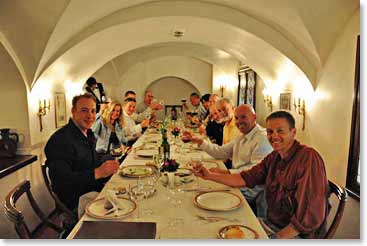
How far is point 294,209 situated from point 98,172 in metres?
0.84

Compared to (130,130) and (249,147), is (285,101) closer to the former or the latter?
(249,147)

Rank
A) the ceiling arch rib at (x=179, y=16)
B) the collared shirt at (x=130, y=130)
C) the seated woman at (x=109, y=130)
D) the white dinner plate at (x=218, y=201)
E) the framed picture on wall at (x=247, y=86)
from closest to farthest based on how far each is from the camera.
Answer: the white dinner plate at (x=218, y=201)
the ceiling arch rib at (x=179, y=16)
the seated woman at (x=109, y=130)
the collared shirt at (x=130, y=130)
the framed picture on wall at (x=247, y=86)

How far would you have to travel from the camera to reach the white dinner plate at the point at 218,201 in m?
1.03

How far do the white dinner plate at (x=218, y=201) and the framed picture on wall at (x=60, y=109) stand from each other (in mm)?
1857

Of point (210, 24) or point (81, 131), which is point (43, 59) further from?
point (210, 24)

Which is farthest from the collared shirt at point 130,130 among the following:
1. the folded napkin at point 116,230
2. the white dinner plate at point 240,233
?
the white dinner plate at point 240,233

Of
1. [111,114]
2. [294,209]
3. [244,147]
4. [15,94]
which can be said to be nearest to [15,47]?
[15,94]

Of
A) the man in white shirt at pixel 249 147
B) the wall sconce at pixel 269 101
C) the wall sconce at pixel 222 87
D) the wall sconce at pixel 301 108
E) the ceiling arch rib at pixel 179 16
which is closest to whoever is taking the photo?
the man in white shirt at pixel 249 147

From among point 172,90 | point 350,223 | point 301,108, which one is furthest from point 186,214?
point 172,90

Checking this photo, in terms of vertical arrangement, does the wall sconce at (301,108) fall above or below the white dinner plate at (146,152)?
above

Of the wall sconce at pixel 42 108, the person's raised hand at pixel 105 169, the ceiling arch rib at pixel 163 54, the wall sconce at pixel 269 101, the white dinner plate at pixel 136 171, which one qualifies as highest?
the ceiling arch rib at pixel 163 54

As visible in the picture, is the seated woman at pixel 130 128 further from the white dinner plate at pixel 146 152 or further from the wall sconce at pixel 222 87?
the wall sconce at pixel 222 87

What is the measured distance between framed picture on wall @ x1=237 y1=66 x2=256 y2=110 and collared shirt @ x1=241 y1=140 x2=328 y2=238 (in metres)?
2.56

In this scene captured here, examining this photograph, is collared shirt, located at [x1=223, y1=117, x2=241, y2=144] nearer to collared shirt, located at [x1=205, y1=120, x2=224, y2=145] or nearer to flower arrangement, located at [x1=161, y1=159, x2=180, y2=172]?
collared shirt, located at [x1=205, y1=120, x2=224, y2=145]
